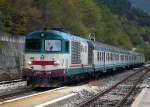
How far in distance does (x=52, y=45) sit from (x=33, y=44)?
3.37 feet

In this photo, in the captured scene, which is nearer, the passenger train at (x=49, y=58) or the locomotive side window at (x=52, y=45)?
the passenger train at (x=49, y=58)

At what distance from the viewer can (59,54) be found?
27.4 m

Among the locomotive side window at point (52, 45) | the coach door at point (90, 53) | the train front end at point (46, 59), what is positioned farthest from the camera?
the coach door at point (90, 53)

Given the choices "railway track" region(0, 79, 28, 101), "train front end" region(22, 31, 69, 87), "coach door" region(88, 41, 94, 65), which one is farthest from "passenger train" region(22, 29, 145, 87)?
"coach door" region(88, 41, 94, 65)

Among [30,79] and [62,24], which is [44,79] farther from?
[62,24]

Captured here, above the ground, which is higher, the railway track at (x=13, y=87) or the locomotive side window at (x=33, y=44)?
the locomotive side window at (x=33, y=44)

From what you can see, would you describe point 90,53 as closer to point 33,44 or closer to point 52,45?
point 52,45

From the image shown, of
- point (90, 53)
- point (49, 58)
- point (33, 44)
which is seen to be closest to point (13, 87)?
point (33, 44)

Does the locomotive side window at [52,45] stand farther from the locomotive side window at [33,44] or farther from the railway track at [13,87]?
the railway track at [13,87]

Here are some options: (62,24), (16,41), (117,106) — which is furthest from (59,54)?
(62,24)

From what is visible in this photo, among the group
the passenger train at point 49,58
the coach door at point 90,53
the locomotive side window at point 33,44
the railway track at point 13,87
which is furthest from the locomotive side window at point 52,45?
the coach door at point 90,53

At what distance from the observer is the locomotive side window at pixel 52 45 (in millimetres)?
27594

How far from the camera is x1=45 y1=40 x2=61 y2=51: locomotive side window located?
27594 mm

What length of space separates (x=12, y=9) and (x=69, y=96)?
2762 cm
